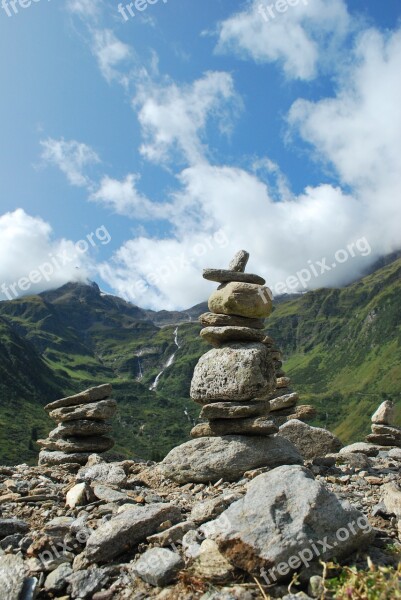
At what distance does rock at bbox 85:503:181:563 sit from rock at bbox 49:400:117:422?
17580 millimetres

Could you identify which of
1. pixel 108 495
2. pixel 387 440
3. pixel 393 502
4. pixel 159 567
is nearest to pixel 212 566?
pixel 159 567

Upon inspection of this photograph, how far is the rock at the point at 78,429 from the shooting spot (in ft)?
93.2

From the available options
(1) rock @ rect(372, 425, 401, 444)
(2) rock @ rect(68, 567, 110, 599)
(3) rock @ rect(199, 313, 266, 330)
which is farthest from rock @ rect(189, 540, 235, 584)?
(1) rock @ rect(372, 425, 401, 444)

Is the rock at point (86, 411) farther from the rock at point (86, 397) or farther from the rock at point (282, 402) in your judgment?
the rock at point (282, 402)

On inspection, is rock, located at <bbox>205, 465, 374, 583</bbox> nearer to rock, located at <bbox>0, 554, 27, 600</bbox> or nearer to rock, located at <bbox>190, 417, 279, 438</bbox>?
rock, located at <bbox>0, 554, 27, 600</bbox>

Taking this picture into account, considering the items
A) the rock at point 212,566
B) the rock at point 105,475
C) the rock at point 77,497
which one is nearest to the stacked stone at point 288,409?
the rock at point 105,475

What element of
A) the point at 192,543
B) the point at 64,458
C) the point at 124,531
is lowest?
the point at 192,543

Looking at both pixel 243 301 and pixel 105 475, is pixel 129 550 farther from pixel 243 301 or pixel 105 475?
pixel 243 301

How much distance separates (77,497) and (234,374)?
29.8 ft

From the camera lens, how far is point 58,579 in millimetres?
9609

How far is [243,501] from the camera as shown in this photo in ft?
33.5

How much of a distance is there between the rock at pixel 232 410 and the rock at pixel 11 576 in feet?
38.9

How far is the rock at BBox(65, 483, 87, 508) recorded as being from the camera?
48.0 feet

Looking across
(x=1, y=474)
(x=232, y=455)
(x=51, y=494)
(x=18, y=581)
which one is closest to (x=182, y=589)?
(x=18, y=581)
